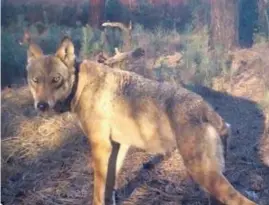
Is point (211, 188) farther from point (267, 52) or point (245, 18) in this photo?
point (245, 18)

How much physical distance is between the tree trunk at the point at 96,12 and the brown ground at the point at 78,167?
7.15 meters

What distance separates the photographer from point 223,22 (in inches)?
429

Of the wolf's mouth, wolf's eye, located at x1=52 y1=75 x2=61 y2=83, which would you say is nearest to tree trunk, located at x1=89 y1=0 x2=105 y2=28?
the wolf's mouth

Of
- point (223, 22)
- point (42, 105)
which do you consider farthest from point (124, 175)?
point (223, 22)

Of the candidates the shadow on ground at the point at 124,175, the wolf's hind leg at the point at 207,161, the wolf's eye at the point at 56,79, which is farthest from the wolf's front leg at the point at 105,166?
the wolf's hind leg at the point at 207,161

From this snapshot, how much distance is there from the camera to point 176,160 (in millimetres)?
5879

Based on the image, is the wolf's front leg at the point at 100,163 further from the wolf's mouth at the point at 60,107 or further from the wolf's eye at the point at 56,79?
the wolf's eye at the point at 56,79

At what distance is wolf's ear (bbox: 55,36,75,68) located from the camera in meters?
4.73

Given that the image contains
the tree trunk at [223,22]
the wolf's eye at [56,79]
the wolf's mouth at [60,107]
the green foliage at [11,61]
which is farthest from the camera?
the tree trunk at [223,22]

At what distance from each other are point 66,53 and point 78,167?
1527mm

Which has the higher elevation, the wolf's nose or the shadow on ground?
the wolf's nose

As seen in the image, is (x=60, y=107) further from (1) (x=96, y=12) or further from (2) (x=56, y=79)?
(1) (x=96, y=12)

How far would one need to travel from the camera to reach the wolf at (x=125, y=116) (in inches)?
160

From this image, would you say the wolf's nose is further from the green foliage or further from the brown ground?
the green foliage
